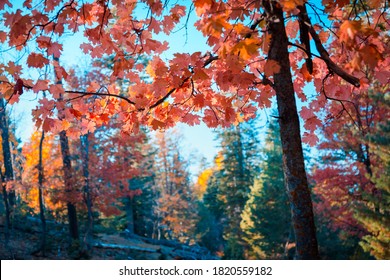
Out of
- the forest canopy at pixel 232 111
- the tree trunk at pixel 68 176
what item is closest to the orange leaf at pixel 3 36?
the forest canopy at pixel 232 111

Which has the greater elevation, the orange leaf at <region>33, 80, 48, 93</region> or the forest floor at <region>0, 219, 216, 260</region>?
the orange leaf at <region>33, 80, 48, 93</region>

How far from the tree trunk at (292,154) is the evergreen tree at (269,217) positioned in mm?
15978

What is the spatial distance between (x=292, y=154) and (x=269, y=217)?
16.3m

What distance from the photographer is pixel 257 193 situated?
18.9 m

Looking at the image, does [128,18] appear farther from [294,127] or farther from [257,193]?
[257,193]

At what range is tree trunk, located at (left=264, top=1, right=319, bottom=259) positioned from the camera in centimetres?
250

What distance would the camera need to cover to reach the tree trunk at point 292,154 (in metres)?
2.50

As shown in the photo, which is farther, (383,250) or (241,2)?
(383,250)

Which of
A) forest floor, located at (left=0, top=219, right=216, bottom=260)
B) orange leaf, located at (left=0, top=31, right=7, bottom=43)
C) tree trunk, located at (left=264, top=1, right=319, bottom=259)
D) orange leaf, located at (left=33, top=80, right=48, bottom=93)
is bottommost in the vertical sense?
forest floor, located at (left=0, top=219, right=216, bottom=260)

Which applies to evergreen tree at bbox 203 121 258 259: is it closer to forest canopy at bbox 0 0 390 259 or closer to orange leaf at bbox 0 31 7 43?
forest canopy at bbox 0 0 390 259

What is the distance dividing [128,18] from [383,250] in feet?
27.3

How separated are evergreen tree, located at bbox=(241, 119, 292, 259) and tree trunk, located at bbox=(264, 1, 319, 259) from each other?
16.0 metres

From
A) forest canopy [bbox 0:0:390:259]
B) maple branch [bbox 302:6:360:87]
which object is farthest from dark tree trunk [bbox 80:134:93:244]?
maple branch [bbox 302:6:360:87]
